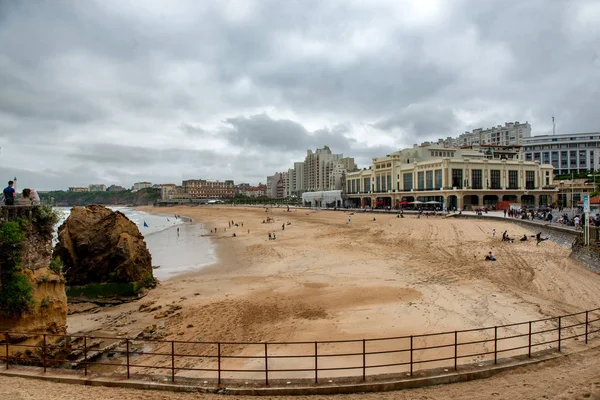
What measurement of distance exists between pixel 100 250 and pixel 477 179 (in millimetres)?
54166

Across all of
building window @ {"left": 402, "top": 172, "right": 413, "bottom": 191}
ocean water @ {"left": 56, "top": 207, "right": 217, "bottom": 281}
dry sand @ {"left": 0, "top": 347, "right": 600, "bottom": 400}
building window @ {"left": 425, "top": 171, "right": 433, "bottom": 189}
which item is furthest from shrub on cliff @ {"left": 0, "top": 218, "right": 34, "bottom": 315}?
building window @ {"left": 402, "top": 172, "right": 413, "bottom": 191}

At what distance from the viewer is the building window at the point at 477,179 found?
54.0 m

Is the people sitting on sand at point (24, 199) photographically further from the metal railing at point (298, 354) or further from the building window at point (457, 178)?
the building window at point (457, 178)

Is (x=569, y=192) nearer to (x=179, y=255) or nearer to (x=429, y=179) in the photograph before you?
(x=429, y=179)

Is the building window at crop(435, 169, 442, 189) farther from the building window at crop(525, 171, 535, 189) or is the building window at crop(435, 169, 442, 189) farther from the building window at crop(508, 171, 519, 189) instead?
the building window at crop(525, 171, 535, 189)

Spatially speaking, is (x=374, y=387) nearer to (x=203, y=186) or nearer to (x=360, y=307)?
(x=360, y=307)

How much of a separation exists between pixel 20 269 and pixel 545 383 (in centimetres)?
1189

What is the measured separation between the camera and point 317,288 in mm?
15359

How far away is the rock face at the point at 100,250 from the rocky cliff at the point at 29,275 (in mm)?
6252

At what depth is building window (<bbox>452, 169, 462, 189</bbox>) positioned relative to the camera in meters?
52.8

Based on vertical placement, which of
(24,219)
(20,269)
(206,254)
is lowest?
(206,254)

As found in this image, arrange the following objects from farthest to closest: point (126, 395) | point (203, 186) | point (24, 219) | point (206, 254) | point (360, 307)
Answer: point (203, 186) → point (206, 254) → point (360, 307) → point (24, 219) → point (126, 395)

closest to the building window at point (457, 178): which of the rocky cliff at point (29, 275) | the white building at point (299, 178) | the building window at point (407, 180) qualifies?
the building window at point (407, 180)

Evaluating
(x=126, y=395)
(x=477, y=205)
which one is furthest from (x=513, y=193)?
(x=126, y=395)
